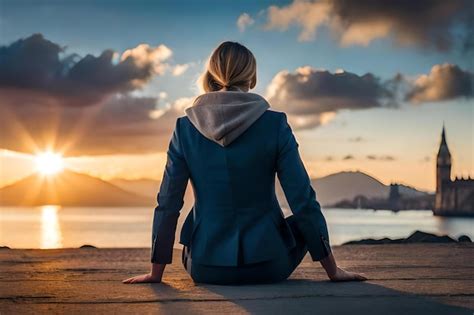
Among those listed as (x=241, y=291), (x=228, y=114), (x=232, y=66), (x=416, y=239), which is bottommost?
(x=241, y=291)

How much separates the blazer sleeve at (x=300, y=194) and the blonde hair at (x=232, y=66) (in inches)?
9.4

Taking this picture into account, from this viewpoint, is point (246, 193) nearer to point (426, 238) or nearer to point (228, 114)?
point (228, 114)

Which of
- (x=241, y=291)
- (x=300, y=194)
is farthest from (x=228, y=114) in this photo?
(x=241, y=291)

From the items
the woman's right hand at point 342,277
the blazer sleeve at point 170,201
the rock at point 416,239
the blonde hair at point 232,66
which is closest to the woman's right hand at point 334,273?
the woman's right hand at point 342,277

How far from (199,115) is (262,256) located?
668 millimetres

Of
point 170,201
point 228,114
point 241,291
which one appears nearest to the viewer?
point 241,291

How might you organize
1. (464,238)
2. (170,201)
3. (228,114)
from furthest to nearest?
1. (464,238)
2. (170,201)
3. (228,114)

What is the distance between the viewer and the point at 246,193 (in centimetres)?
304

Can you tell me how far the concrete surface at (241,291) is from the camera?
2.53m

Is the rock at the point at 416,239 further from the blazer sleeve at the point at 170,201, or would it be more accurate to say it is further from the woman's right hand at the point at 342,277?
the blazer sleeve at the point at 170,201

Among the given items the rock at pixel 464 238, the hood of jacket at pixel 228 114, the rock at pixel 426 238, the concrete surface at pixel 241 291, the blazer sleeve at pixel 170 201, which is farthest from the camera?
the rock at pixel 464 238

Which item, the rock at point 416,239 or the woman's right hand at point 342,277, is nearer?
the woman's right hand at point 342,277

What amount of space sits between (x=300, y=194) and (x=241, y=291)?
19.0 inches

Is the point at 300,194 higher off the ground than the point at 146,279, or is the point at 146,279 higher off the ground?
the point at 300,194
